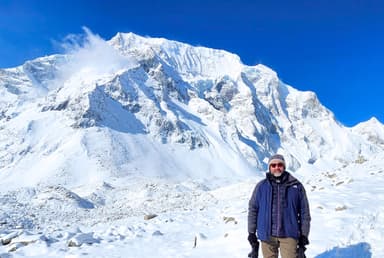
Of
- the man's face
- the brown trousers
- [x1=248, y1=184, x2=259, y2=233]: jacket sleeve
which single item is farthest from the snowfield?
the man's face

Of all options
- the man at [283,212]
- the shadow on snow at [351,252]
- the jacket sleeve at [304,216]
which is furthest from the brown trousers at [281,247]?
Result: the shadow on snow at [351,252]

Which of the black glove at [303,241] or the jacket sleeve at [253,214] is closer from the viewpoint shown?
the black glove at [303,241]

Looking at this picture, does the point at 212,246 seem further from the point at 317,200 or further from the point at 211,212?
the point at 211,212

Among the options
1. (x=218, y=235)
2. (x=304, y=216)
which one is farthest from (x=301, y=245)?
(x=218, y=235)

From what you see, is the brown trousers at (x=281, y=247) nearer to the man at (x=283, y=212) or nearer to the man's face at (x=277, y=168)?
the man at (x=283, y=212)

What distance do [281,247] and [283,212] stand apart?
2.22ft

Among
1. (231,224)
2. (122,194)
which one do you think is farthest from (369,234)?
(122,194)

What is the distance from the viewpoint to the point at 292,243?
7.27m

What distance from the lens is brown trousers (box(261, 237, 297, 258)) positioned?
7.27 metres

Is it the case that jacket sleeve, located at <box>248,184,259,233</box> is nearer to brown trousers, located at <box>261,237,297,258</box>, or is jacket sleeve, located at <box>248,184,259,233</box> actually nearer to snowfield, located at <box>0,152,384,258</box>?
brown trousers, located at <box>261,237,297,258</box>

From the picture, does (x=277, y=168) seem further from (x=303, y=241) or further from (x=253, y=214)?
(x=303, y=241)

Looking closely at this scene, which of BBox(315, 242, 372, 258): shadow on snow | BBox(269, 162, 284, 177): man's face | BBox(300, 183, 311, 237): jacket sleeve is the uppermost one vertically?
BBox(269, 162, 284, 177): man's face

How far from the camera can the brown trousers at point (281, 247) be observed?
7273mm

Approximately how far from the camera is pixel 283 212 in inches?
285
